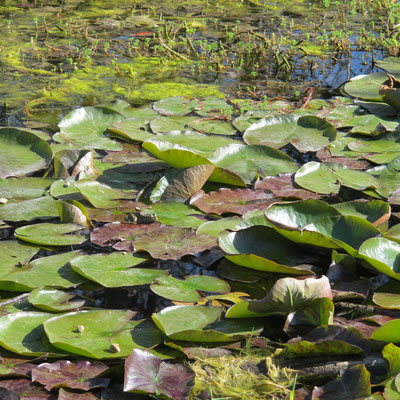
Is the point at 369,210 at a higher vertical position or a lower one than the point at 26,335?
higher

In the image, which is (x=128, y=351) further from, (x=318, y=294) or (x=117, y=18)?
(x=117, y=18)

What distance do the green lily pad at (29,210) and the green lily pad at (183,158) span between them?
0.44 m

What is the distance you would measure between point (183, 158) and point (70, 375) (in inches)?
43.7

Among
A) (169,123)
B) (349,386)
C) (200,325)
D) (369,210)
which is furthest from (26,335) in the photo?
(169,123)

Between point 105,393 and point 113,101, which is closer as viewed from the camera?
point 105,393

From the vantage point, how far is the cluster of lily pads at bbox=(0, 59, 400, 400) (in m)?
1.46

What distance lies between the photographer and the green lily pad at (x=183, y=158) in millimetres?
2295

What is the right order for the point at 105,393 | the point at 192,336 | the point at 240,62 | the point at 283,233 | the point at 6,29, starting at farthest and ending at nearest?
the point at 6,29, the point at 240,62, the point at 283,233, the point at 192,336, the point at 105,393

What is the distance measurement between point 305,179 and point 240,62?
193 centimetres

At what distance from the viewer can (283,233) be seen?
1.86 m

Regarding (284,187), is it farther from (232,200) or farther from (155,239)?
(155,239)

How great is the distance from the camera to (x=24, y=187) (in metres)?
2.41

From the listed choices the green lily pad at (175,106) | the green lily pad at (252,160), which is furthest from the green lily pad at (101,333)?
the green lily pad at (175,106)

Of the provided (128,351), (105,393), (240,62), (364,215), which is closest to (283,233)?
(364,215)
